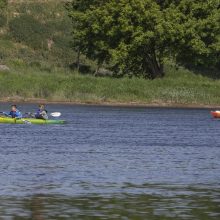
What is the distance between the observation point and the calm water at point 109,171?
27.5m

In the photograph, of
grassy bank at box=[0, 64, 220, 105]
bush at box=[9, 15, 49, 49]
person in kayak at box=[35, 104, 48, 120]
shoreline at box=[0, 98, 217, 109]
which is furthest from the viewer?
bush at box=[9, 15, 49, 49]

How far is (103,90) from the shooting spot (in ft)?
304

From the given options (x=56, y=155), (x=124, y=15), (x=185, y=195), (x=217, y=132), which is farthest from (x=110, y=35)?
(x=185, y=195)

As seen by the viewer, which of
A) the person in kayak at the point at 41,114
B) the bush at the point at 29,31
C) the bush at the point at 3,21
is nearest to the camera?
the person in kayak at the point at 41,114

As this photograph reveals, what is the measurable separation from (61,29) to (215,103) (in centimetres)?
3787

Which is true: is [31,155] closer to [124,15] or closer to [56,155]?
[56,155]

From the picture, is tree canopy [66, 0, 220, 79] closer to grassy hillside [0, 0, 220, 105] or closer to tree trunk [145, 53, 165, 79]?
tree trunk [145, 53, 165, 79]

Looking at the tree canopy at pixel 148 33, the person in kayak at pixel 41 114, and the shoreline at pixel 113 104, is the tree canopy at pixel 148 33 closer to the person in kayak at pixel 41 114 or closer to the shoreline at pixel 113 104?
the shoreline at pixel 113 104

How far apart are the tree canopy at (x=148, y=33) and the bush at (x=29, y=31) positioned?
17.0 metres

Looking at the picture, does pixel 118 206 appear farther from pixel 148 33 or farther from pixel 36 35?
pixel 36 35

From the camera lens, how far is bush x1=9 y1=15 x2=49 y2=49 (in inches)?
4779

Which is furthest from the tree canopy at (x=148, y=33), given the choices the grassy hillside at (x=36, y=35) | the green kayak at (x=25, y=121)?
the green kayak at (x=25, y=121)

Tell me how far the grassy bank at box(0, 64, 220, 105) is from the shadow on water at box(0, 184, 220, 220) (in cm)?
6097

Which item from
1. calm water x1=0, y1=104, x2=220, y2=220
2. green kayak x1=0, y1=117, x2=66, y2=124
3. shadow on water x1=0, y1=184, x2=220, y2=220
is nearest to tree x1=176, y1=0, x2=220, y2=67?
calm water x1=0, y1=104, x2=220, y2=220
